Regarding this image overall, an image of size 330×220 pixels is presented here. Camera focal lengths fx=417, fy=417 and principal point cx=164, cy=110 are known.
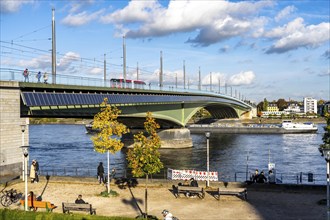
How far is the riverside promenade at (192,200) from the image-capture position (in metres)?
18.9

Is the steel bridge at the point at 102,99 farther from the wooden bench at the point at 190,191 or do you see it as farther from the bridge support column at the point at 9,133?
the wooden bench at the point at 190,191

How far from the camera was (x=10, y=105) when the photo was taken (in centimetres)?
2877

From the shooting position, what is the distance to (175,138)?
2795 inches

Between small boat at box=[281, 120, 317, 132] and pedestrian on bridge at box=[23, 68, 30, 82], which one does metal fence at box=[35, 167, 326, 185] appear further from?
small boat at box=[281, 120, 317, 132]

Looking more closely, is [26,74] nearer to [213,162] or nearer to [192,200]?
[192,200]

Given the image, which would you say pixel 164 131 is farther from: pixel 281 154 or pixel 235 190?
pixel 235 190

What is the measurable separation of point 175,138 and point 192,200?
1943 inches

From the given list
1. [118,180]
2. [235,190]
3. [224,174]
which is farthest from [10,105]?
[224,174]

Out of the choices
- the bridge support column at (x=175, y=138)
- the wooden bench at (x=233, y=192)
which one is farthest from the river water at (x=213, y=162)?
the wooden bench at (x=233, y=192)

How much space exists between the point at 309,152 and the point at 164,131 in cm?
2389

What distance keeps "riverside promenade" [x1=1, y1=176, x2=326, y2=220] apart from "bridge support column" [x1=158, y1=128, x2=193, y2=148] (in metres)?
44.2

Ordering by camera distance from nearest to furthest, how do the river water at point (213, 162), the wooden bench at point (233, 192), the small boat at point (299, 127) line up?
1. the wooden bench at point (233, 192)
2. the river water at point (213, 162)
3. the small boat at point (299, 127)

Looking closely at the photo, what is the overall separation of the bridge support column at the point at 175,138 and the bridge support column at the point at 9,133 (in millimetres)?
42462

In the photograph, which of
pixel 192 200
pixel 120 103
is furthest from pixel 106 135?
pixel 120 103
